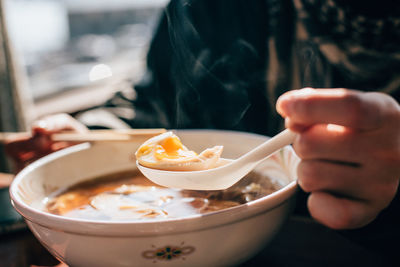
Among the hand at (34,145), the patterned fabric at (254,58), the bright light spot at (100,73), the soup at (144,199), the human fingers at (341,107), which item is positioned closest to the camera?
the human fingers at (341,107)

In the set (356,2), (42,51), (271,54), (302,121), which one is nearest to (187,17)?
(271,54)

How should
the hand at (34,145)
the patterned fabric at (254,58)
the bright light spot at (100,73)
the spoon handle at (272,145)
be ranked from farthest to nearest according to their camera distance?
the bright light spot at (100,73), the hand at (34,145), the patterned fabric at (254,58), the spoon handle at (272,145)

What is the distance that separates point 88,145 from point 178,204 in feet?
1.27

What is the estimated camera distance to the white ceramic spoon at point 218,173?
1.94 ft

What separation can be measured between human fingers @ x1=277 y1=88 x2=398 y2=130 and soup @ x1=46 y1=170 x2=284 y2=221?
35 centimetres

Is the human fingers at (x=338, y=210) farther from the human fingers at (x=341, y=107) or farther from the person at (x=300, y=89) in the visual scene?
the human fingers at (x=341, y=107)

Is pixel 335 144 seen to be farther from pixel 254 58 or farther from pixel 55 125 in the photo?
pixel 55 125

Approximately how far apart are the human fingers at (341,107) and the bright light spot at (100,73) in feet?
12.5

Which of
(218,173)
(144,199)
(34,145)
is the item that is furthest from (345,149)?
(34,145)

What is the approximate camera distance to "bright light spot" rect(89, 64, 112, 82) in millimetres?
4104

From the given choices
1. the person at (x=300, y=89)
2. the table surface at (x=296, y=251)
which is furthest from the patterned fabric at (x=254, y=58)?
the table surface at (x=296, y=251)

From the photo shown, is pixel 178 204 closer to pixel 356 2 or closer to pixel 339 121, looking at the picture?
pixel 339 121

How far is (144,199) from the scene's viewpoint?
2.66 ft

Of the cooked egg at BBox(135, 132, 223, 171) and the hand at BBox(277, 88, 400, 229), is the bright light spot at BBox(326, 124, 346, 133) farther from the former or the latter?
the cooked egg at BBox(135, 132, 223, 171)
